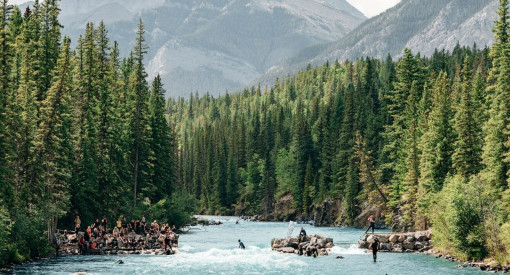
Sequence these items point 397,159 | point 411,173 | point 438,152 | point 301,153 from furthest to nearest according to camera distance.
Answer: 1. point 301,153
2. point 397,159
3. point 411,173
4. point 438,152

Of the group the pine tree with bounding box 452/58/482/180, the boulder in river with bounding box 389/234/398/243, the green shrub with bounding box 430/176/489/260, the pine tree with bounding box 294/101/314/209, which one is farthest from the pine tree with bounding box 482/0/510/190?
the pine tree with bounding box 294/101/314/209

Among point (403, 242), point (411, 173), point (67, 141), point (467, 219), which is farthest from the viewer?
point (411, 173)

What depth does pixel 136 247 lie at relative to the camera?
2537 inches

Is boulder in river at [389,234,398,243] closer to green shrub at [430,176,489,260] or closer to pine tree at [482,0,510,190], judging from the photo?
green shrub at [430,176,489,260]

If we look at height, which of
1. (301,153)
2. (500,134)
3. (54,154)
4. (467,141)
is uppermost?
(301,153)

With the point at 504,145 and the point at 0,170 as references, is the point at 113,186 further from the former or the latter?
the point at 504,145

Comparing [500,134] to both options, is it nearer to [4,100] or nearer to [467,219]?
[467,219]

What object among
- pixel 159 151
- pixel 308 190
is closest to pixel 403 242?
pixel 159 151

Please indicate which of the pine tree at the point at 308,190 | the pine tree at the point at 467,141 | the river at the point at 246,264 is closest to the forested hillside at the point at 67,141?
the river at the point at 246,264

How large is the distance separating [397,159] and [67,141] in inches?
2031

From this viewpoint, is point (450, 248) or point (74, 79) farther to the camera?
point (74, 79)

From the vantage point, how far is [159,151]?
302 feet

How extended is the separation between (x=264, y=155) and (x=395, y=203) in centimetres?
7471

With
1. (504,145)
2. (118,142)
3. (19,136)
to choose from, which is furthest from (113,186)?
(504,145)
